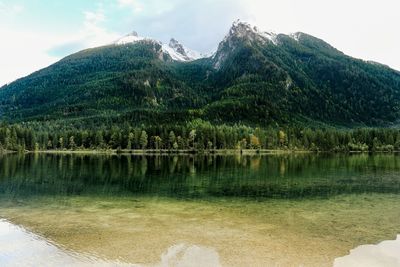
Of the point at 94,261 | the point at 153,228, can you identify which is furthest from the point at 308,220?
the point at 94,261

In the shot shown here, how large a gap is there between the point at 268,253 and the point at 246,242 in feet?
10.6

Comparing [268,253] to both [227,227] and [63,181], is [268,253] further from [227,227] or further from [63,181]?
[63,181]

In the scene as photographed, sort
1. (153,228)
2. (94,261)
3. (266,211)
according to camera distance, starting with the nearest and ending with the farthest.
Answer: (94,261) → (153,228) → (266,211)

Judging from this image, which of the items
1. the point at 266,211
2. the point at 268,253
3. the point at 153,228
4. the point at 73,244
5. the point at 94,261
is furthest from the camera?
the point at 266,211

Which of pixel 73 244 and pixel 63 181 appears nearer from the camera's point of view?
pixel 73 244

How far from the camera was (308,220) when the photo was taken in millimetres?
40500

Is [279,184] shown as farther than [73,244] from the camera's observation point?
Yes

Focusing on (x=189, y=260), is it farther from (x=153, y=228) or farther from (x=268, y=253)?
(x=153, y=228)

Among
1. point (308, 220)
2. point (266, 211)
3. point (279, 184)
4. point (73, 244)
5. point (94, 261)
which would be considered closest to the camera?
point (94, 261)

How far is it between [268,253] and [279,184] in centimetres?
4488

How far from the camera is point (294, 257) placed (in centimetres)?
2823

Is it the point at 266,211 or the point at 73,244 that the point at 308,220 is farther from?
the point at 73,244

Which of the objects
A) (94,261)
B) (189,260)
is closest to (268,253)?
(189,260)

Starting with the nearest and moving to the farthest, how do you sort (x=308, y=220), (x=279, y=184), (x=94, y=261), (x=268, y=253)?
(x=94, y=261), (x=268, y=253), (x=308, y=220), (x=279, y=184)
